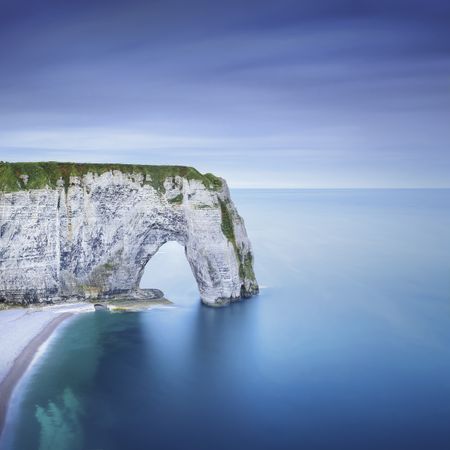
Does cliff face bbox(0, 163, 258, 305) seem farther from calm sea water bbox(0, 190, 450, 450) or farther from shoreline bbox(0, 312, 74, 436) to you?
calm sea water bbox(0, 190, 450, 450)

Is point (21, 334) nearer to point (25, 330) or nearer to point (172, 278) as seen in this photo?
point (25, 330)

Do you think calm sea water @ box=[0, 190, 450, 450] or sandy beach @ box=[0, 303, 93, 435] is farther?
sandy beach @ box=[0, 303, 93, 435]

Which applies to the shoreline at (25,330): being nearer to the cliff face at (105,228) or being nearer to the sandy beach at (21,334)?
the sandy beach at (21,334)

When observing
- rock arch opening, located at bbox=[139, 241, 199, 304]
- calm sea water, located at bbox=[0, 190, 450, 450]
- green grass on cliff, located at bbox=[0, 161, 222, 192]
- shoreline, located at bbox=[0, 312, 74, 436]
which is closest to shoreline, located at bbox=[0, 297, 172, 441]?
shoreline, located at bbox=[0, 312, 74, 436]

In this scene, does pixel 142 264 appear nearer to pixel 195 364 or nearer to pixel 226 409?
pixel 195 364

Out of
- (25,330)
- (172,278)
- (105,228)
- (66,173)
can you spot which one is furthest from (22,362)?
(172,278)

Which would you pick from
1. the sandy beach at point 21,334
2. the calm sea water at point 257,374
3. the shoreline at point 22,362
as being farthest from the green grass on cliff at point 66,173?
the calm sea water at point 257,374
